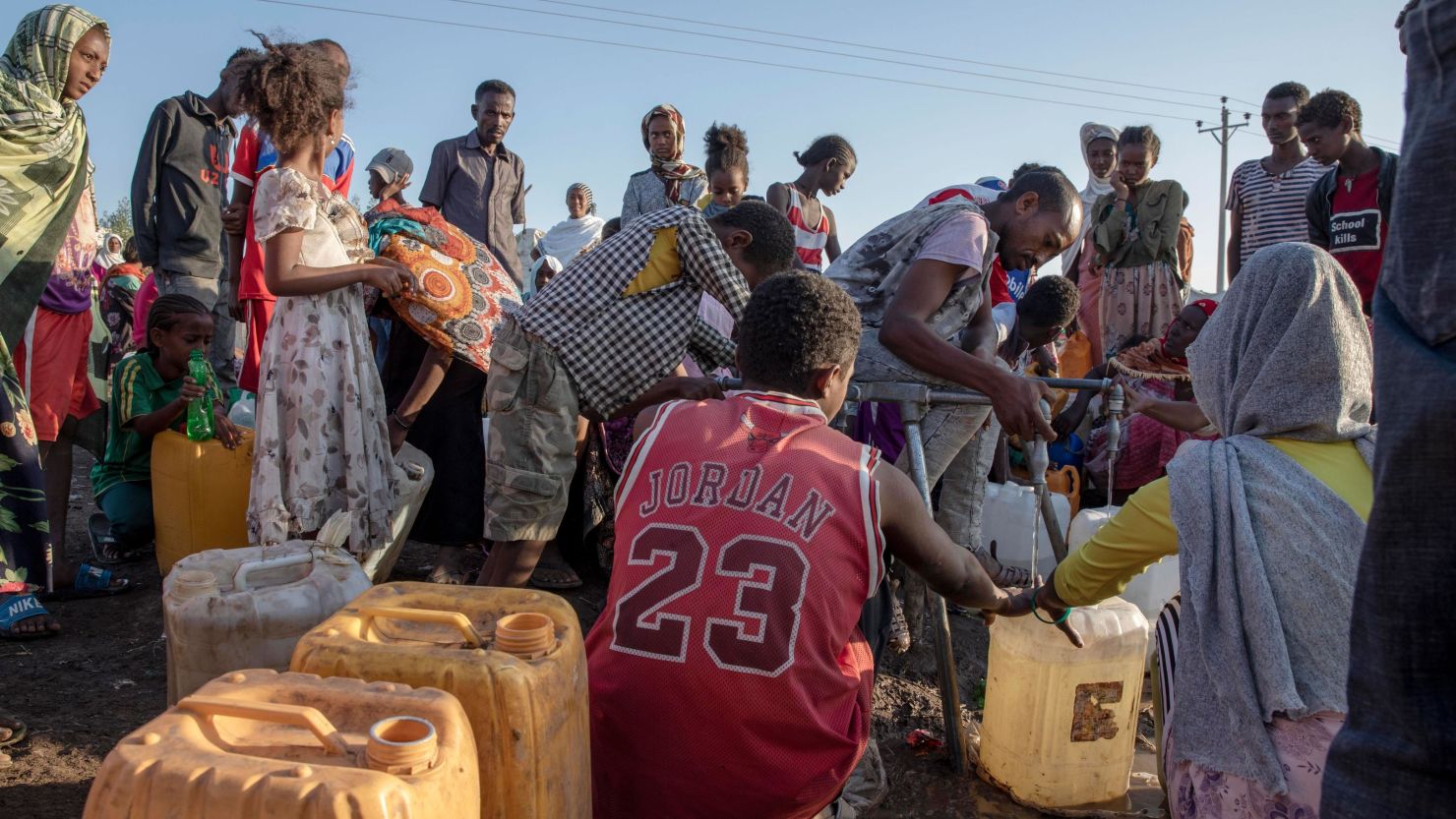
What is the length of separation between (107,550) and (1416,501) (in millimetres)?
5067

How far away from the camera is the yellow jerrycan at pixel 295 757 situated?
1.13 metres

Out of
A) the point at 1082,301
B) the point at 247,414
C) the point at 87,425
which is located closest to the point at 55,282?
the point at 87,425

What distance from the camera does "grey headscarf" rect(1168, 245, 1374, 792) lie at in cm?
186

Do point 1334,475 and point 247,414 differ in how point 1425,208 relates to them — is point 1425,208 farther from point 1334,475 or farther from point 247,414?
point 247,414

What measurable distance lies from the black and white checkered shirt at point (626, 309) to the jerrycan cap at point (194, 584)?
142 cm

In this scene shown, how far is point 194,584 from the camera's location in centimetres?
209

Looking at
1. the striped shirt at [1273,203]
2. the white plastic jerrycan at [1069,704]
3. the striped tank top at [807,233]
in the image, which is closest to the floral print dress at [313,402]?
the white plastic jerrycan at [1069,704]

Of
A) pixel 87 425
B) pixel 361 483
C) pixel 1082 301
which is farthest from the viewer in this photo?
pixel 1082 301

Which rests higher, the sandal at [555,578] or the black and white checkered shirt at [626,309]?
the black and white checkered shirt at [626,309]

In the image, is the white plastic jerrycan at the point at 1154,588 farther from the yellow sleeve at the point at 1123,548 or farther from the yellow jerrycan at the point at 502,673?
the yellow jerrycan at the point at 502,673

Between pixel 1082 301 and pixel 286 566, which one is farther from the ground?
pixel 1082 301

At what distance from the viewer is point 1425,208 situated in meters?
0.98

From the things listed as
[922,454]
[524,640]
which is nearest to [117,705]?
[524,640]

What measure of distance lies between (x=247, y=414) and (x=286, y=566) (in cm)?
279
